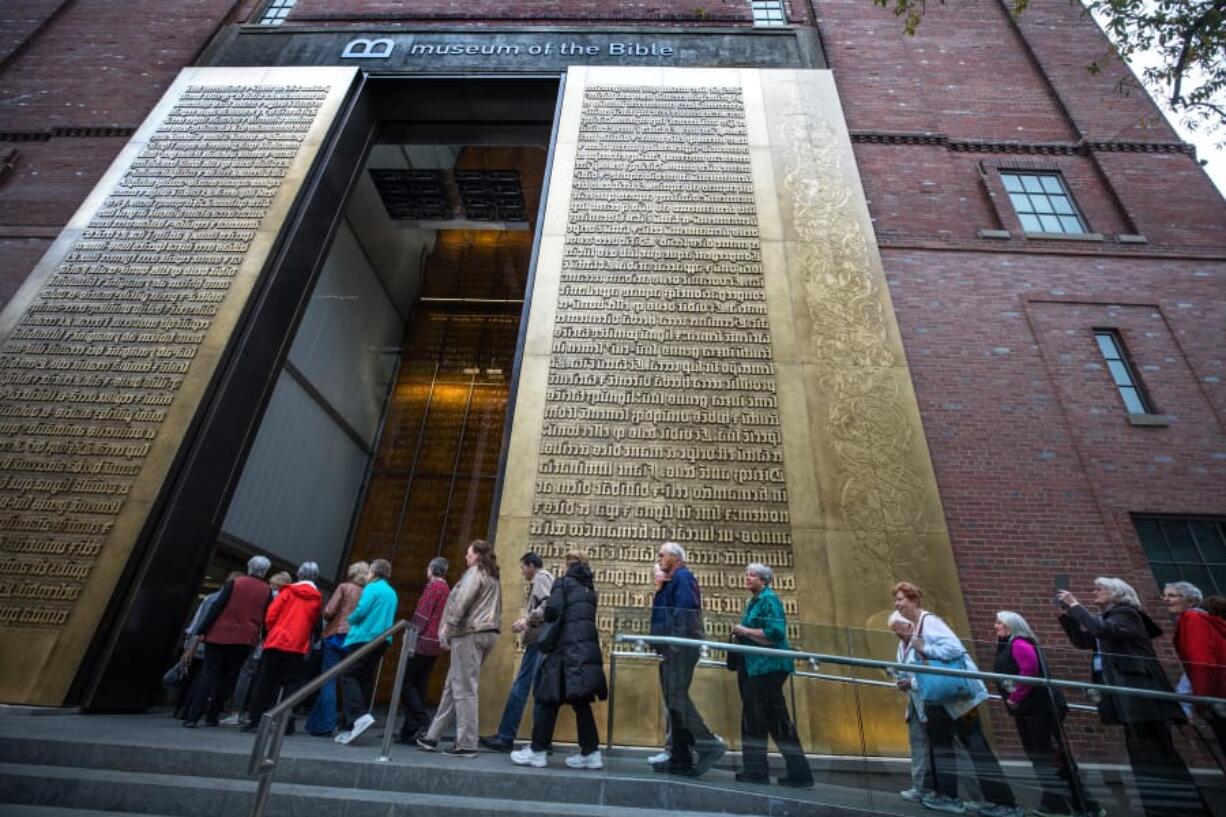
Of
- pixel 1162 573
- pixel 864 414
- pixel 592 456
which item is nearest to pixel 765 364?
pixel 864 414

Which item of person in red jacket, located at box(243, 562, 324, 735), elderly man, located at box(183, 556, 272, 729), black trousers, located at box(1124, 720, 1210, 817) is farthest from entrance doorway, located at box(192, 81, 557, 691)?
black trousers, located at box(1124, 720, 1210, 817)

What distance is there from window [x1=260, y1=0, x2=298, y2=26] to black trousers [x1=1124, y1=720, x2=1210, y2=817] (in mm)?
17456

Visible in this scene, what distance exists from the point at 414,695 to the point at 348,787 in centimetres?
150

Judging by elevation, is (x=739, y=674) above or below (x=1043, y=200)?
below

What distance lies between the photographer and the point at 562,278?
8.22 meters

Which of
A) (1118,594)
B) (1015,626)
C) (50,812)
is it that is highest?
(1118,594)

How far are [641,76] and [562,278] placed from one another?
479 cm

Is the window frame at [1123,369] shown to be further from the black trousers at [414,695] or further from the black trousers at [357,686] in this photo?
the black trousers at [357,686]

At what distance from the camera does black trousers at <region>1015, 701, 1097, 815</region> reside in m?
3.47

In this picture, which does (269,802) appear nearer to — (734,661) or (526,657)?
(526,657)

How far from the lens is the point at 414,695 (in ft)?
17.3

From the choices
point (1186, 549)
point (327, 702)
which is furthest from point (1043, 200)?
point (327, 702)

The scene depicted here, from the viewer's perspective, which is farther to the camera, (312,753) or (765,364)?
(765,364)

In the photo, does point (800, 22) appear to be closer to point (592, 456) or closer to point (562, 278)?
point (562, 278)
